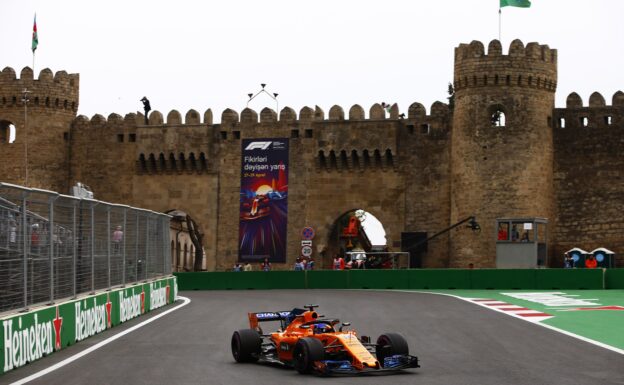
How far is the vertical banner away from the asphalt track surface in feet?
80.3

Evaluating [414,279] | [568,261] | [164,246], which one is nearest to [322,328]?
[164,246]

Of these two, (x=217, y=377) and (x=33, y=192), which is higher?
(x=33, y=192)

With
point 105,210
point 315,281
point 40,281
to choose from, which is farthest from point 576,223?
point 40,281

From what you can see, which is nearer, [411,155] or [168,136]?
[411,155]

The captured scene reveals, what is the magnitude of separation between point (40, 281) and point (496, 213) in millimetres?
32866

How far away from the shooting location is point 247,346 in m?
16.0

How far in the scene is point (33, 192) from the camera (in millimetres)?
16578

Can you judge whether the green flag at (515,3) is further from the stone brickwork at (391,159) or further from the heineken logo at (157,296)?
the heineken logo at (157,296)

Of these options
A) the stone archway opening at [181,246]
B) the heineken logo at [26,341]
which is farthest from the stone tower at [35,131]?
the heineken logo at [26,341]

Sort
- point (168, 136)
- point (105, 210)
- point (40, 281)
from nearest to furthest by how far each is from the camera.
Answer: point (40, 281), point (105, 210), point (168, 136)

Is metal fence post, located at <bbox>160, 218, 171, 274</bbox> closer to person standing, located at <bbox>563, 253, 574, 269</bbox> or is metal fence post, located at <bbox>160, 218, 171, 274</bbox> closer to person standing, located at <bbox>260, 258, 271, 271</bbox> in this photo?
person standing, located at <bbox>260, 258, 271, 271</bbox>

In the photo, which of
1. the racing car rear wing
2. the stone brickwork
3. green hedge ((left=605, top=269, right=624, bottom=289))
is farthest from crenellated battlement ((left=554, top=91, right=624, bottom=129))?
the racing car rear wing

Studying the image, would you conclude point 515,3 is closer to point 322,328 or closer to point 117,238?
point 117,238

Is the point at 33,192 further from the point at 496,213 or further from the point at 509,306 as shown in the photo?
the point at 496,213
